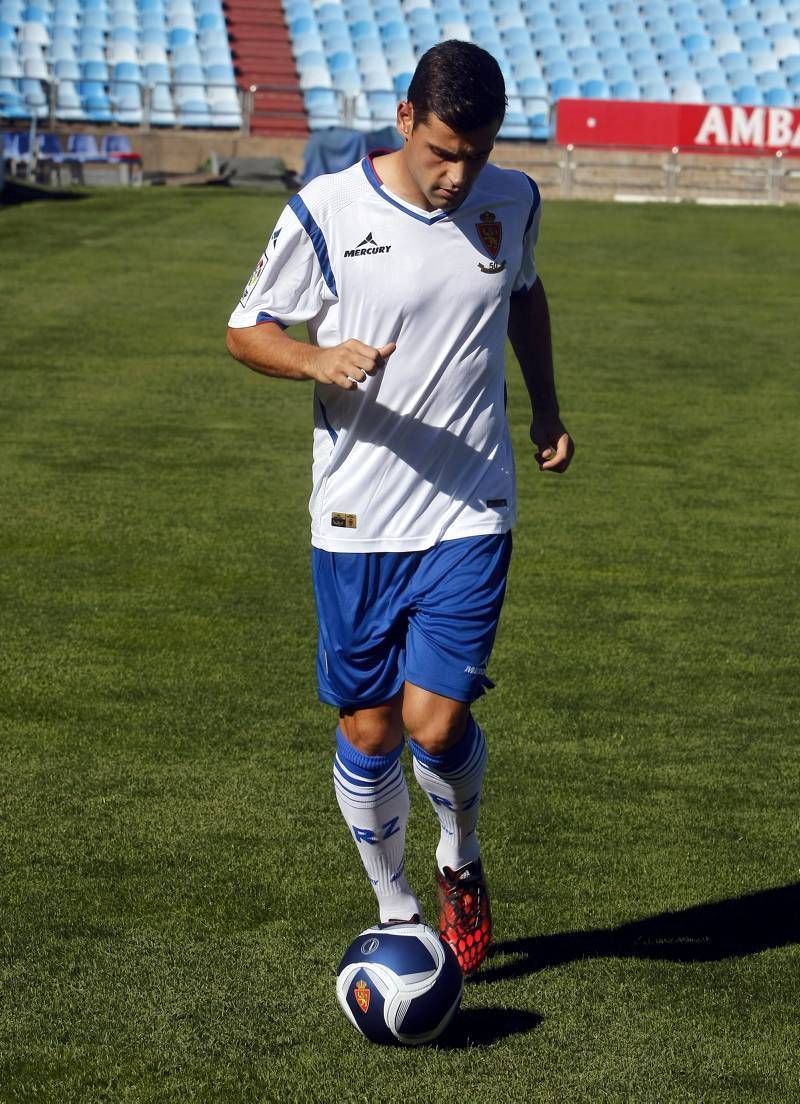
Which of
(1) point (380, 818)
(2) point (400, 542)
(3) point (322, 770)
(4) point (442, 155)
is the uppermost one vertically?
(4) point (442, 155)

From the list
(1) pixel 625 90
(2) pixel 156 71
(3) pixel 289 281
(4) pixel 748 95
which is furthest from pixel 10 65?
(3) pixel 289 281

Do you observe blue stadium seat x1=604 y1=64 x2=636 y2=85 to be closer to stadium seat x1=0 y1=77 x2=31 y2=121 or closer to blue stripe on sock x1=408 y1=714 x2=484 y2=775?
stadium seat x1=0 y1=77 x2=31 y2=121

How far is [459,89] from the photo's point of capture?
350cm

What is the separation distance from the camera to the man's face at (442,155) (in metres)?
3.52

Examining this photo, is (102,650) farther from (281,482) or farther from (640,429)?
(640,429)

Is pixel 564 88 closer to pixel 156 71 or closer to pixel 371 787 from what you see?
pixel 156 71

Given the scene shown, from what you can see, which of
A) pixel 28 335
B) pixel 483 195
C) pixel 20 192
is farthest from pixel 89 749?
pixel 20 192

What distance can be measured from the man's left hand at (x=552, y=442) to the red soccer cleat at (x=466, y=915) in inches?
38.9

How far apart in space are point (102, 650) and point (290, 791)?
1770 millimetres

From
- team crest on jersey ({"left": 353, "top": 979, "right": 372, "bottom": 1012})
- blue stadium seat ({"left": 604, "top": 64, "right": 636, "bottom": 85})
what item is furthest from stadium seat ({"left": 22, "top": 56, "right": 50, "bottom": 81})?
team crest on jersey ({"left": 353, "top": 979, "right": 372, "bottom": 1012})

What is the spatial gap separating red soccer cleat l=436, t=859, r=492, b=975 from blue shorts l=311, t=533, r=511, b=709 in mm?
517

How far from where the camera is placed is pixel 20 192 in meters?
23.2

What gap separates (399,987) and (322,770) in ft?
6.10

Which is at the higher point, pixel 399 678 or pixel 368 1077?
pixel 399 678
